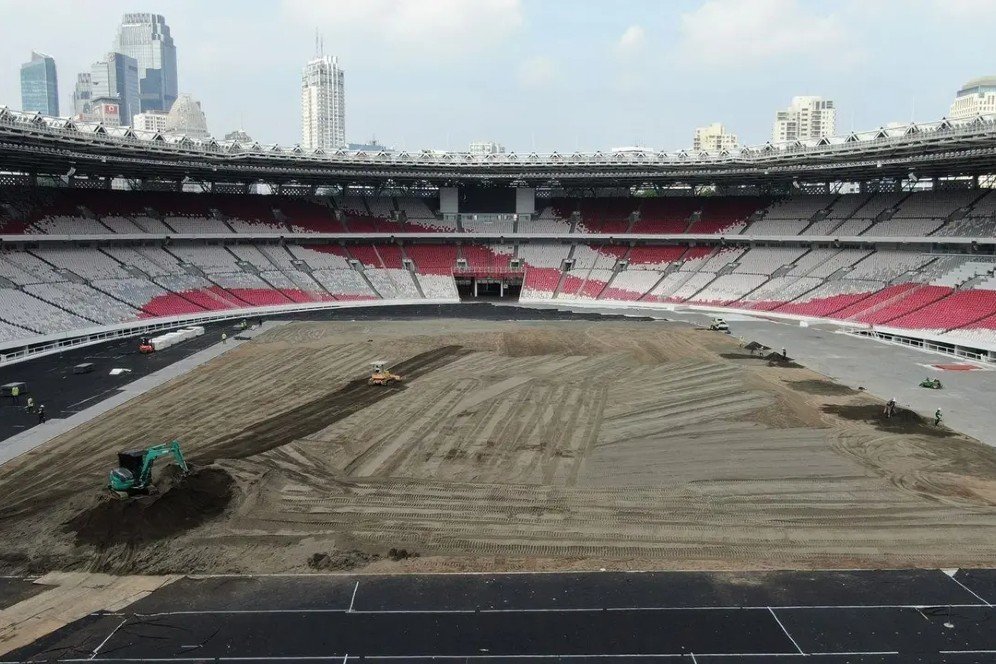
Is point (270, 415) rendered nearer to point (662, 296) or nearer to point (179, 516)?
point (179, 516)

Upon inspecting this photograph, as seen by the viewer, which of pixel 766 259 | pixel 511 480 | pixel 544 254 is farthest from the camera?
pixel 544 254

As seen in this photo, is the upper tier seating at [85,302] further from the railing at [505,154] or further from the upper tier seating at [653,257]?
the upper tier seating at [653,257]

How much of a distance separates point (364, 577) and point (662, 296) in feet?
195

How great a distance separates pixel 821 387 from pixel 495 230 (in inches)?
2073

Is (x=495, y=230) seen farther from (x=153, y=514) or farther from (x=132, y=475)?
(x=153, y=514)

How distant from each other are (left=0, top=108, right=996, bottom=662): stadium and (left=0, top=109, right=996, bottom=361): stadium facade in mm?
366

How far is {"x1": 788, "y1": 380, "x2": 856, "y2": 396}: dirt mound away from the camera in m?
34.2

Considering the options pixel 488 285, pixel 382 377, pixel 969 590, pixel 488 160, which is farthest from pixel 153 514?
pixel 488 285

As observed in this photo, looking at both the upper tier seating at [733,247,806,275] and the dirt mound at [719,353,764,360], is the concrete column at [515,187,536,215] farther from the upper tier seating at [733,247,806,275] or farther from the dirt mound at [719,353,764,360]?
the dirt mound at [719,353,764,360]

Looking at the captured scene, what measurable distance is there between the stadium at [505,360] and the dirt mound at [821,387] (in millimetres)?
249

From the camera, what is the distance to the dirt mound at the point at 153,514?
18.9 m

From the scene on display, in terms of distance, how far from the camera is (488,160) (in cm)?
7225

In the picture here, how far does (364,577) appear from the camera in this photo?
17109mm

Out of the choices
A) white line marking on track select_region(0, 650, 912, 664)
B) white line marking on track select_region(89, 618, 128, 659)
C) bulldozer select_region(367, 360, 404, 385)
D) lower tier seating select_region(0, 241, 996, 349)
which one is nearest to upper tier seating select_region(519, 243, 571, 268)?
lower tier seating select_region(0, 241, 996, 349)
